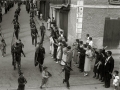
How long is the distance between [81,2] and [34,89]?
8.39 metres

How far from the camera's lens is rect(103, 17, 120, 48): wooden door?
16.6 m

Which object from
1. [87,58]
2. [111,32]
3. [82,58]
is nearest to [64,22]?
[111,32]

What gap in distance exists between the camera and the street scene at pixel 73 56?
1037 cm

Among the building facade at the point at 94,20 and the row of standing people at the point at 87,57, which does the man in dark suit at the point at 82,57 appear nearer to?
the row of standing people at the point at 87,57

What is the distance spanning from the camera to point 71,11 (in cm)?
1753

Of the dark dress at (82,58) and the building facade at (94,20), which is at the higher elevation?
the building facade at (94,20)

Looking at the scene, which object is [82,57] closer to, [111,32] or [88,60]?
[88,60]

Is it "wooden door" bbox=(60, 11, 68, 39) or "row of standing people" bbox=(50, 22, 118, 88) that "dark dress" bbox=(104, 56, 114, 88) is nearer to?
"row of standing people" bbox=(50, 22, 118, 88)

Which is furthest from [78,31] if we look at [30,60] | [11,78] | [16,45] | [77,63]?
[11,78]

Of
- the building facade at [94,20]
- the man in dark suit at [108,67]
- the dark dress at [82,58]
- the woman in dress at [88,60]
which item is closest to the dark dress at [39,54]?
the dark dress at [82,58]

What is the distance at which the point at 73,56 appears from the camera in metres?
14.0

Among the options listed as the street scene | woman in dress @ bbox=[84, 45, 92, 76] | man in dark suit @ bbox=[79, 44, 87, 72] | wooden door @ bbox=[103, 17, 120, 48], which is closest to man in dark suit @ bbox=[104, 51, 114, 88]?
the street scene

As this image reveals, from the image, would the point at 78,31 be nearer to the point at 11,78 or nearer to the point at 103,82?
the point at 103,82

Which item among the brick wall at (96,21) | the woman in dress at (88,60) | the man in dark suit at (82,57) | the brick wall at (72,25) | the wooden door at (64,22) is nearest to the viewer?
the woman in dress at (88,60)
